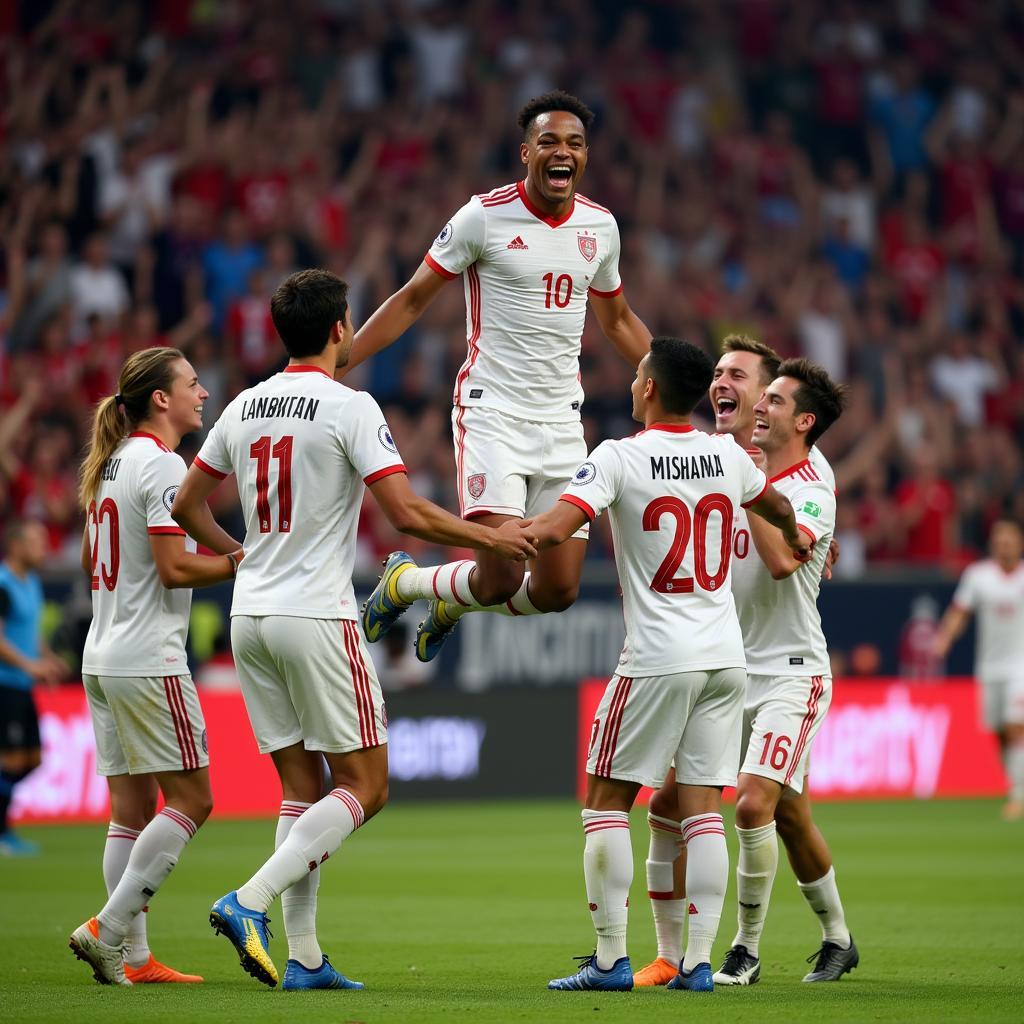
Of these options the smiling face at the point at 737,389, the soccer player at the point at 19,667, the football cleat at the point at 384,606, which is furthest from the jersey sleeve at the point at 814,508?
the soccer player at the point at 19,667

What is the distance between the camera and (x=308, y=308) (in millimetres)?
7219

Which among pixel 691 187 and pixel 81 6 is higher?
pixel 81 6

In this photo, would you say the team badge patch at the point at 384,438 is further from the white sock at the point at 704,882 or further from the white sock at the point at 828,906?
the white sock at the point at 828,906

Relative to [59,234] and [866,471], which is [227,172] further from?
[866,471]

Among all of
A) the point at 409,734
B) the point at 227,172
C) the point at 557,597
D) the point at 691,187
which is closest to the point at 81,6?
the point at 227,172

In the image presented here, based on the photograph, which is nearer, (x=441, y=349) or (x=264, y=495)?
(x=264, y=495)

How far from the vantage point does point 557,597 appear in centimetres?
824

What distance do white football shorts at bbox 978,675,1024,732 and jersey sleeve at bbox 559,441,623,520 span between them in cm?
1130

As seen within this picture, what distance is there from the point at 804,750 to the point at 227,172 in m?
13.3

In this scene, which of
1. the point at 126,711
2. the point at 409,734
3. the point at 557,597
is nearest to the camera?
the point at 126,711

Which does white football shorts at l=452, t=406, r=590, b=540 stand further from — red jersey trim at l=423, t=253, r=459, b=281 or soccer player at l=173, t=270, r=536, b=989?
soccer player at l=173, t=270, r=536, b=989

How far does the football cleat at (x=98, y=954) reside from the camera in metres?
7.45

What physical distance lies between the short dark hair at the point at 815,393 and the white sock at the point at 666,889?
6.00ft

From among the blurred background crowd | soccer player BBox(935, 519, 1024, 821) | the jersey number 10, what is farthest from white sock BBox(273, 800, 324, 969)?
soccer player BBox(935, 519, 1024, 821)
